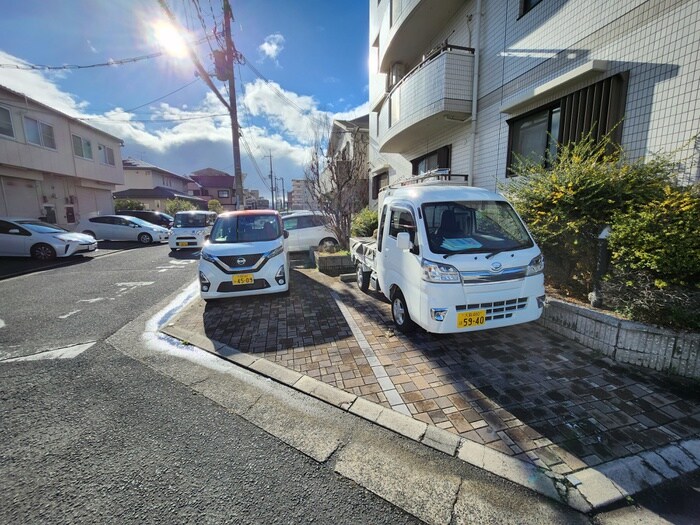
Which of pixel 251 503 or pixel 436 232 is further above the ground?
pixel 436 232

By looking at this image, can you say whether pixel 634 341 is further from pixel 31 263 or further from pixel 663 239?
pixel 31 263

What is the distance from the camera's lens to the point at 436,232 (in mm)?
3912

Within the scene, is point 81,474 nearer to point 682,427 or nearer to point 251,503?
point 251,503

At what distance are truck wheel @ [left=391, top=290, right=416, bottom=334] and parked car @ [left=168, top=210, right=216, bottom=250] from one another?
9.67m

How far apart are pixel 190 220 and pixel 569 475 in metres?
14.1

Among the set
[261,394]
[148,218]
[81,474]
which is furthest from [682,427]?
[148,218]

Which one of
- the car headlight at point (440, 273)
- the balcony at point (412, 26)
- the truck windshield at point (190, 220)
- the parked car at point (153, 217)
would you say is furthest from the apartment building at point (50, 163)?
the car headlight at point (440, 273)

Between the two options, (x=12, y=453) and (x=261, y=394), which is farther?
(x=261, y=394)

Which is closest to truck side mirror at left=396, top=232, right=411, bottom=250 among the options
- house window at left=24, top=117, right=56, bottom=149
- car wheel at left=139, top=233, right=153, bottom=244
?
car wheel at left=139, top=233, right=153, bottom=244

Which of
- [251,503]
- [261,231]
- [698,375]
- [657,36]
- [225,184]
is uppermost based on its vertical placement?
[225,184]

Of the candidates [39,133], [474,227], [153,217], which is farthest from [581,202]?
[153,217]

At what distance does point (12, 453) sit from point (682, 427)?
5.17 m

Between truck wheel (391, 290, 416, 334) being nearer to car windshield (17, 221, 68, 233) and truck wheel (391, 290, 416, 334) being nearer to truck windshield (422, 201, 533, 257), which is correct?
truck windshield (422, 201, 533, 257)

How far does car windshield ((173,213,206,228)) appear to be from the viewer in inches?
506
